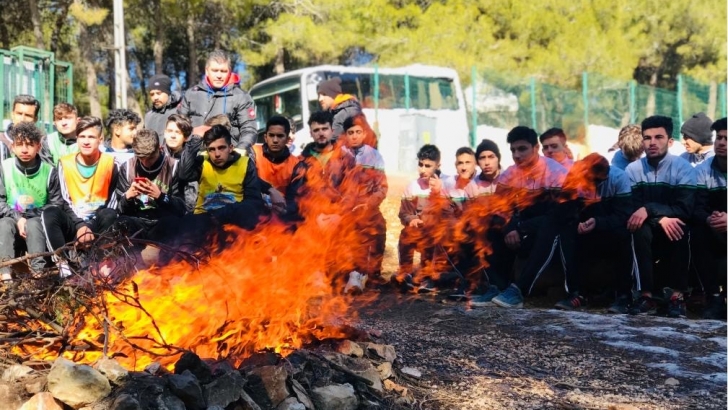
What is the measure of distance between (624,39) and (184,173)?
23876mm

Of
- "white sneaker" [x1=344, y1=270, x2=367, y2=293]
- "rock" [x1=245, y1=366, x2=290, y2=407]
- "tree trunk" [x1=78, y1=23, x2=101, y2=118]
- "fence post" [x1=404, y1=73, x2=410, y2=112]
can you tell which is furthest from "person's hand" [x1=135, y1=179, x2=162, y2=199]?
"tree trunk" [x1=78, y1=23, x2=101, y2=118]

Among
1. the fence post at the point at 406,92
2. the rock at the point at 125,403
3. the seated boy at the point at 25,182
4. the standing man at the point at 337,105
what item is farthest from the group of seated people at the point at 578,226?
the fence post at the point at 406,92

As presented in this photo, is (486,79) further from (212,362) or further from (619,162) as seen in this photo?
(212,362)

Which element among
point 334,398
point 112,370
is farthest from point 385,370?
point 112,370

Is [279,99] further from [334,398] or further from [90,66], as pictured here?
[334,398]

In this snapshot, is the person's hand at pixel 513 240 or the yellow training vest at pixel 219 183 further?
the person's hand at pixel 513 240

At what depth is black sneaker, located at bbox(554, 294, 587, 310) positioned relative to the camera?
769 cm

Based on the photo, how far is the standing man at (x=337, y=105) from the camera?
368 inches

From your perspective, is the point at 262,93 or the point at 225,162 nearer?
the point at 225,162

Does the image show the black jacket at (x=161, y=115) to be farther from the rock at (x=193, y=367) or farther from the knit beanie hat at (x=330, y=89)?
the rock at (x=193, y=367)

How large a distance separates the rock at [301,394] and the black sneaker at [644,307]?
416 cm

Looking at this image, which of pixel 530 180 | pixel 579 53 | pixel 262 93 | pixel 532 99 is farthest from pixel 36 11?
pixel 530 180

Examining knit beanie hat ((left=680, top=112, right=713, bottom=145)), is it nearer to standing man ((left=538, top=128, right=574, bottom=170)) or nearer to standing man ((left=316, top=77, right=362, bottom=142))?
standing man ((left=538, top=128, right=574, bottom=170))

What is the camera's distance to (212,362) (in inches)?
177
